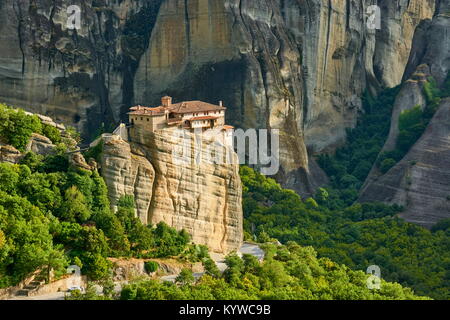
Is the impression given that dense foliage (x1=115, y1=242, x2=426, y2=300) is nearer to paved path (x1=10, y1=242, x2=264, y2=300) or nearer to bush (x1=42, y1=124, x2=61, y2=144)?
paved path (x1=10, y1=242, x2=264, y2=300)

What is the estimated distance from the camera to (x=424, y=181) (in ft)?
310

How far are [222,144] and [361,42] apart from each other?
40563 millimetres

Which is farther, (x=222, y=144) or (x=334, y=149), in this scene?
(x=334, y=149)

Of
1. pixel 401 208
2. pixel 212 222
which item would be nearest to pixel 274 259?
pixel 212 222

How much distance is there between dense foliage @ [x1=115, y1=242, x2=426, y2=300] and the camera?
201 feet

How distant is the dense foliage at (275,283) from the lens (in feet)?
201

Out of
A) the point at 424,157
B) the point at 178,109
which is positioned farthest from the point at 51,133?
the point at 424,157

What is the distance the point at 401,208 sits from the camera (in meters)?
92.8

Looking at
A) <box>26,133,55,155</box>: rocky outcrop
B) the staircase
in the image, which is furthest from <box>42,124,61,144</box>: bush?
the staircase

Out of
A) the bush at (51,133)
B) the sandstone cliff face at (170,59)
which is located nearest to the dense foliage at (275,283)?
the bush at (51,133)

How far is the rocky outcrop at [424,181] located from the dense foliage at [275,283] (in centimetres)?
1776

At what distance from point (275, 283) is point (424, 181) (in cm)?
3022
